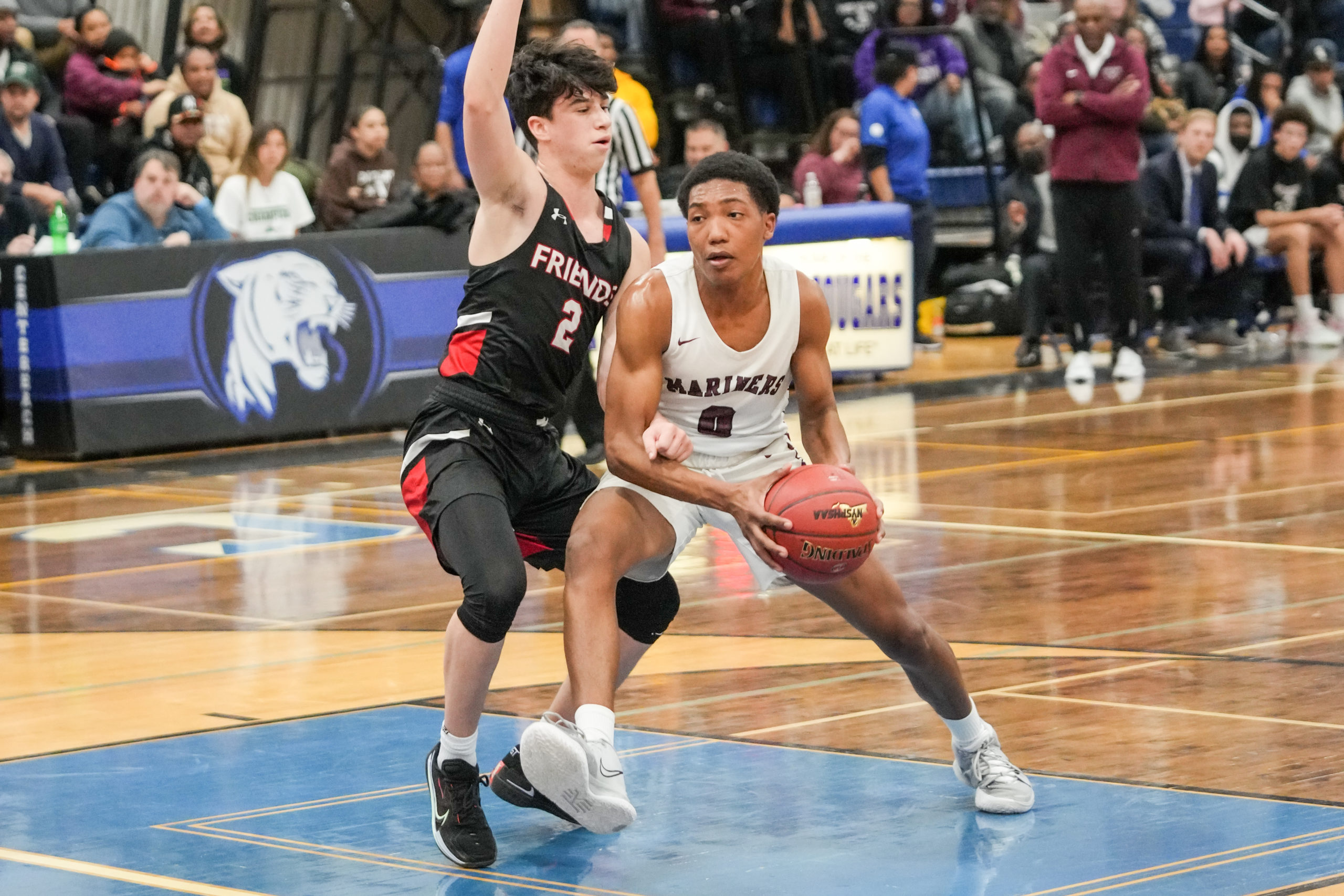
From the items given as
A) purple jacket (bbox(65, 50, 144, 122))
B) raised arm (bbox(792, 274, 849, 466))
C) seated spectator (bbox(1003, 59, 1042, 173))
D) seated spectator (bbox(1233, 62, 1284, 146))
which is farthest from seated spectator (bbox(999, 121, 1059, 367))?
raised arm (bbox(792, 274, 849, 466))

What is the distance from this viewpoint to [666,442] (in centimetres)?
468

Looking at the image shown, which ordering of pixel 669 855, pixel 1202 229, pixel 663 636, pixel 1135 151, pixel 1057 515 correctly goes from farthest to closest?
pixel 1202 229
pixel 1135 151
pixel 1057 515
pixel 663 636
pixel 669 855

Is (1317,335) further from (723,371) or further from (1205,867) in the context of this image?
(1205,867)

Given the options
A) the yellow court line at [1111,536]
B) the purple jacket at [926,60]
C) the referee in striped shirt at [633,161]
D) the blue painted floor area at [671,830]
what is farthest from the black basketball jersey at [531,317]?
the purple jacket at [926,60]

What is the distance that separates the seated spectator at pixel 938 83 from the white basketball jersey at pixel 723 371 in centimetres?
1396

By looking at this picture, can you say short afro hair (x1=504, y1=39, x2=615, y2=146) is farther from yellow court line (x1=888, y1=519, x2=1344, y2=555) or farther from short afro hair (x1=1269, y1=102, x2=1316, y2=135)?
short afro hair (x1=1269, y1=102, x2=1316, y2=135)

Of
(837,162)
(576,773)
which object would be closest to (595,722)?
(576,773)

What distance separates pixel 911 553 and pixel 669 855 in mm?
3934

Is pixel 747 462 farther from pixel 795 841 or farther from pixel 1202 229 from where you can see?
pixel 1202 229

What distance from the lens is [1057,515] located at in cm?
909

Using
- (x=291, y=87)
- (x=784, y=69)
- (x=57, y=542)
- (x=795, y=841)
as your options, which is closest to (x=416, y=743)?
(x=795, y=841)

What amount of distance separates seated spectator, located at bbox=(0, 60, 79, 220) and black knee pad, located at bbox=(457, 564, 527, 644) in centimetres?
927

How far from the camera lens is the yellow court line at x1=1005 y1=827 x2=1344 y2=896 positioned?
413 cm

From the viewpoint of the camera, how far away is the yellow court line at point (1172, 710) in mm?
5434
